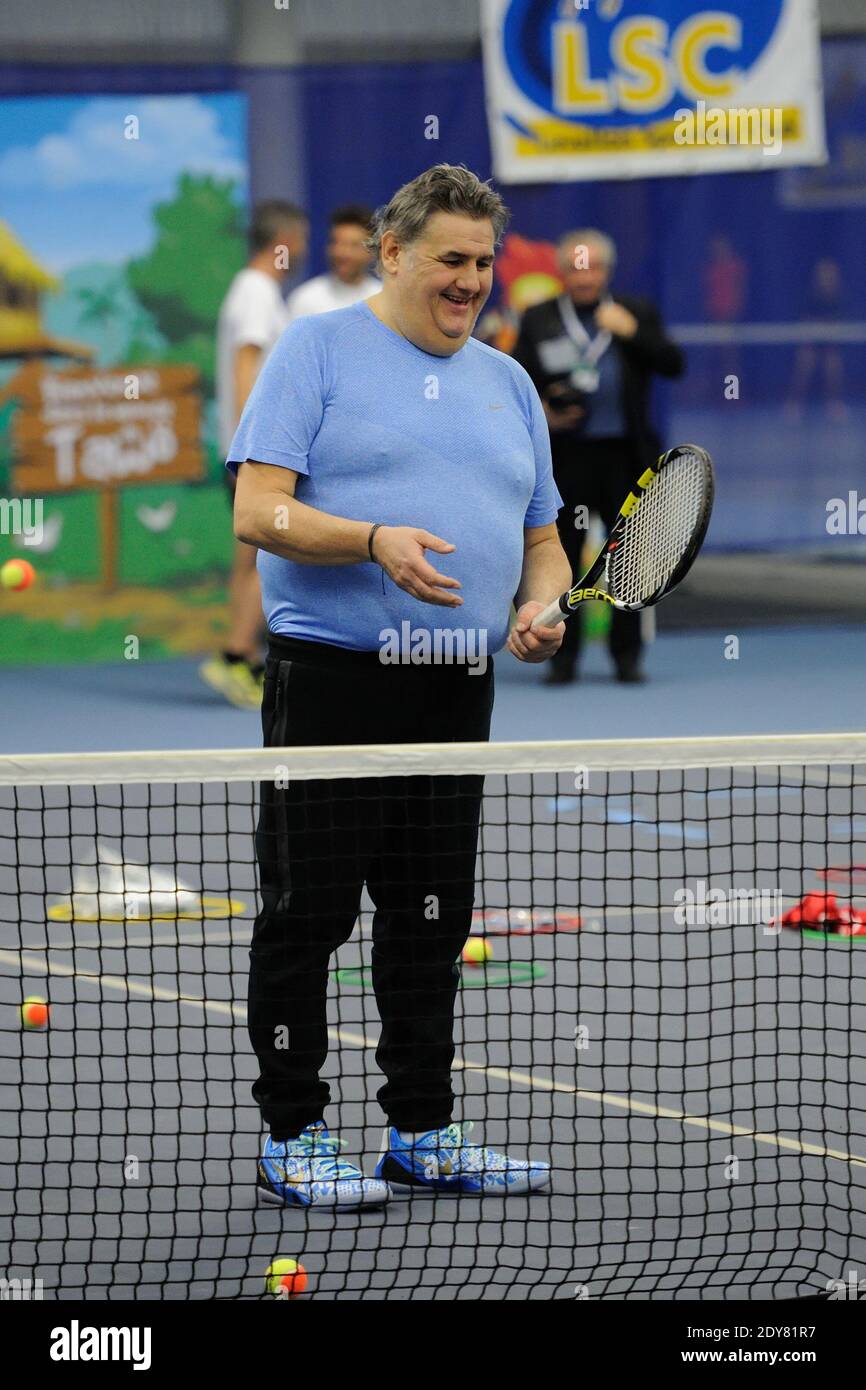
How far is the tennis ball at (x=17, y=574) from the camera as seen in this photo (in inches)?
454

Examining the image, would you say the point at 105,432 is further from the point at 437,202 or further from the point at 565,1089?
the point at 437,202

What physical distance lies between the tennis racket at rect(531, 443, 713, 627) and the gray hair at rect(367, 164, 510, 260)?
1.86 feet

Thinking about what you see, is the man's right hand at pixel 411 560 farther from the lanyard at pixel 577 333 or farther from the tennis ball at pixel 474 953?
the lanyard at pixel 577 333

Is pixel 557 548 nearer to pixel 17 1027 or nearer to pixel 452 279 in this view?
pixel 452 279

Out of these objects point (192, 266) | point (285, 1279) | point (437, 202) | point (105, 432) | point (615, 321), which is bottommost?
point (285, 1279)

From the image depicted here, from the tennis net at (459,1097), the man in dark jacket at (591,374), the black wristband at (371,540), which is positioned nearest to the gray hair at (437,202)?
the black wristband at (371,540)

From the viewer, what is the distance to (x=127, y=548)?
474 inches

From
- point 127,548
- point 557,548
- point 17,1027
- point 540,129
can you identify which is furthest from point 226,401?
point 557,548

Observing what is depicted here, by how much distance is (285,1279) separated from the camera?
12.5 feet

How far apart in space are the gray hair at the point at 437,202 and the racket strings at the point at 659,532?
22.4 inches

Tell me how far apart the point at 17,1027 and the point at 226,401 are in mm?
5124

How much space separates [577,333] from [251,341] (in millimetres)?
1823

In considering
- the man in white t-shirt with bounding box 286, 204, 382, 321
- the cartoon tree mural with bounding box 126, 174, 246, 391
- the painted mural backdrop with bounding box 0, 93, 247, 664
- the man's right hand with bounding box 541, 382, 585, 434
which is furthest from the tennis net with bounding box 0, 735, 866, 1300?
the cartoon tree mural with bounding box 126, 174, 246, 391

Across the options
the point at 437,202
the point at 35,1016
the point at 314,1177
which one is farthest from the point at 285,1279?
the point at 437,202
